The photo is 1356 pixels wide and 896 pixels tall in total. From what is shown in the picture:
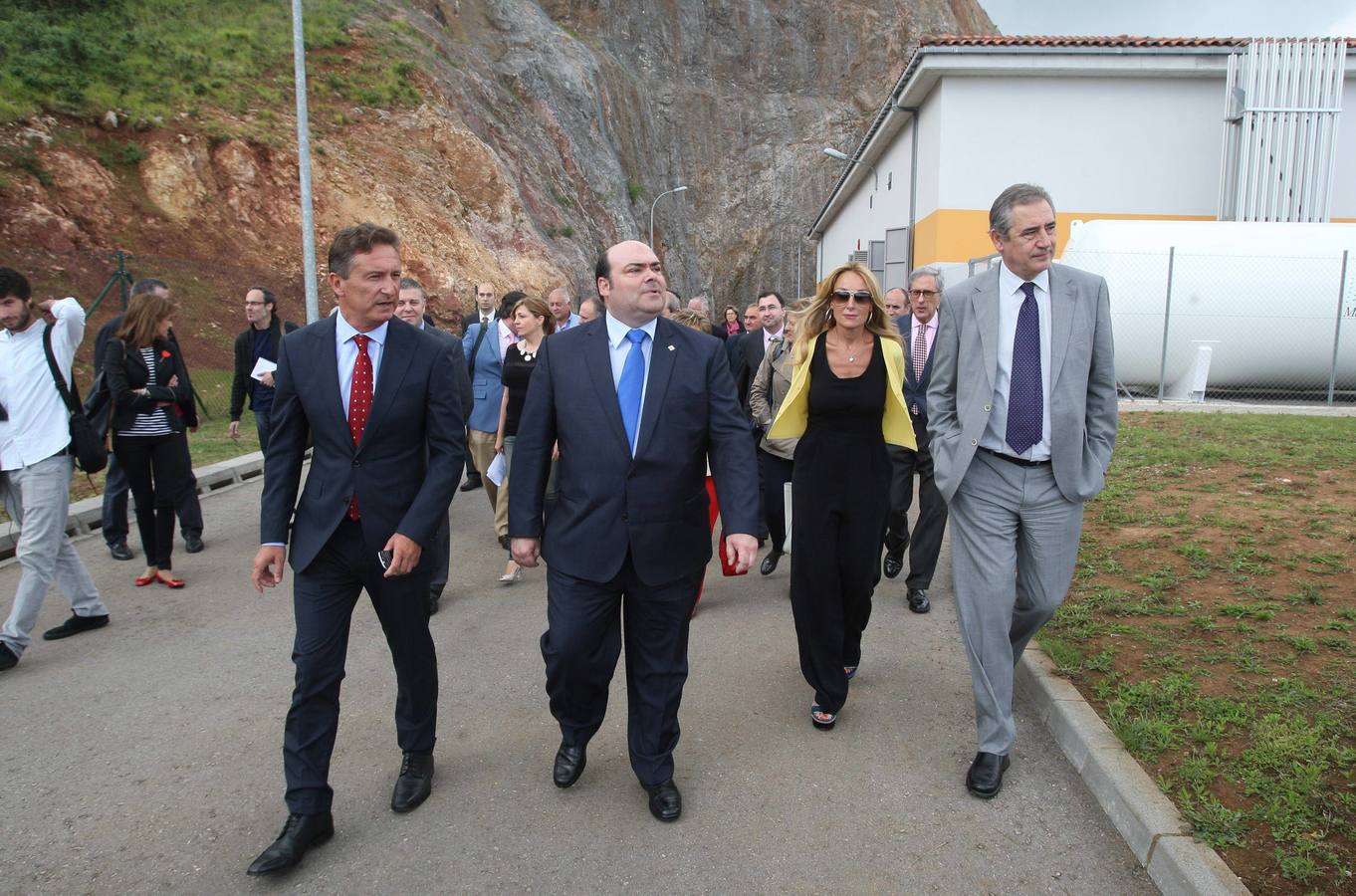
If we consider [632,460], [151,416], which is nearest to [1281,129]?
[632,460]

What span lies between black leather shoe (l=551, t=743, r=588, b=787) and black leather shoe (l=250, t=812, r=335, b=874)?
2.80ft

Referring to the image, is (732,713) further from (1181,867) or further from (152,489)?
(152,489)

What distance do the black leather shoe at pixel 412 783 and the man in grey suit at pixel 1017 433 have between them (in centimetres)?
214

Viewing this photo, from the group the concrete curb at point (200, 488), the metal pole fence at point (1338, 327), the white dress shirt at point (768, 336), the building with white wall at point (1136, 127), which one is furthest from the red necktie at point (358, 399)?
the building with white wall at point (1136, 127)

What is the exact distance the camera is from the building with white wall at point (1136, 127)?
1981cm

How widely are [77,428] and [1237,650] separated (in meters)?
6.34

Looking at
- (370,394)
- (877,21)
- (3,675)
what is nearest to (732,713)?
(370,394)

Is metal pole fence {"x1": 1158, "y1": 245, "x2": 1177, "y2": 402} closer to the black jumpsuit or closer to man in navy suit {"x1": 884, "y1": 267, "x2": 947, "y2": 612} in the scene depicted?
man in navy suit {"x1": 884, "y1": 267, "x2": 947, "y2": 612}

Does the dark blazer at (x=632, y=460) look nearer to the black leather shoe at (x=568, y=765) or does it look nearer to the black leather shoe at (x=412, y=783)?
the black leather shoe at (x=568, y=765)

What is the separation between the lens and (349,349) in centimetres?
341

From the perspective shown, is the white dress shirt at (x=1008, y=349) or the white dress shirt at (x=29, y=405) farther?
the white dress shirt at (x=29, y=405)

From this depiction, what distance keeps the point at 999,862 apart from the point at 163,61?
26738 millimetres

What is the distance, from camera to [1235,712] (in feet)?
12.7

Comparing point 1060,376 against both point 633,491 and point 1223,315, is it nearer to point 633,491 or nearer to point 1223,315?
point 633,491
